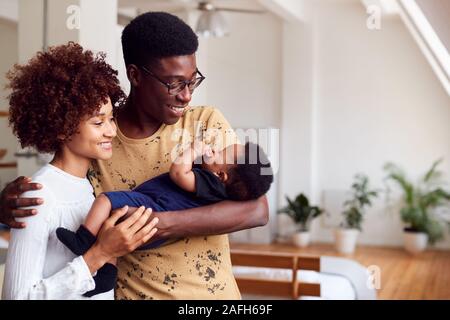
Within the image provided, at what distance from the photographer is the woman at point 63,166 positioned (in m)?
0.73

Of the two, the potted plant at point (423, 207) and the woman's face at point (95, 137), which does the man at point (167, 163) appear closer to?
the woman's face at point (95, 137)

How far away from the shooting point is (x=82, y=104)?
0.78 meters

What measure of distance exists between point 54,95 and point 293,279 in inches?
74.2

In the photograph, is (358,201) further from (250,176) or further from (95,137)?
(95,137)

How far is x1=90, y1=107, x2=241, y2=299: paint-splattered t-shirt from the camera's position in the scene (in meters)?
0.87

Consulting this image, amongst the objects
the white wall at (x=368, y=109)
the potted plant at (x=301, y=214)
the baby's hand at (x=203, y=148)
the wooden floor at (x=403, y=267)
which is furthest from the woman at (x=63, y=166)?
the white wall at (x=368, y=109)

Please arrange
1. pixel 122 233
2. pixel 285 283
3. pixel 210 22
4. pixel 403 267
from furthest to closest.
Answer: pixel 403 267, pixel 210 22, pixel 285 283, pixel 122 233

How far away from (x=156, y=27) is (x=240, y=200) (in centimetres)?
27

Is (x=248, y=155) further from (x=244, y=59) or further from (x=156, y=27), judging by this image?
(x=244, y=59)

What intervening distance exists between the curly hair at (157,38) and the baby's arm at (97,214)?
8.1 inches

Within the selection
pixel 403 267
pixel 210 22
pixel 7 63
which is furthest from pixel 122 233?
pixel 403 267

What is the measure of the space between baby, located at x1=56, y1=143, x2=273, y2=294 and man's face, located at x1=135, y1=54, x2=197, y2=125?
66 mm

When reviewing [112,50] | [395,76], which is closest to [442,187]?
[395,76]

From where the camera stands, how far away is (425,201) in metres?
5.09
